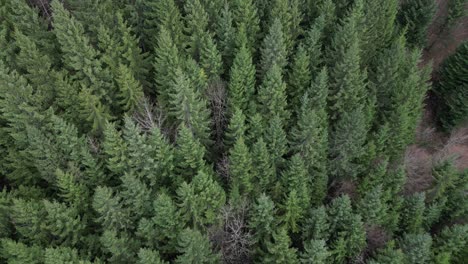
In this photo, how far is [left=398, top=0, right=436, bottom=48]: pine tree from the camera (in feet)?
132

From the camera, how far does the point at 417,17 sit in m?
40.9

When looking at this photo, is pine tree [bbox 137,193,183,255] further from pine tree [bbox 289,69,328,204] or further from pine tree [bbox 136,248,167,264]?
pine tree [bbox 289,69,328,204]

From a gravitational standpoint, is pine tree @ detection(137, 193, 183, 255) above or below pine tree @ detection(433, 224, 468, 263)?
below

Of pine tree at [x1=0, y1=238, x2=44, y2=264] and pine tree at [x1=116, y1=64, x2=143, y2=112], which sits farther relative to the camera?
pine tree at [x1=116, y1=64, x2=143, y2=112]

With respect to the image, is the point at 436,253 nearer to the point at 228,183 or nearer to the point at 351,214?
the point at 351,214

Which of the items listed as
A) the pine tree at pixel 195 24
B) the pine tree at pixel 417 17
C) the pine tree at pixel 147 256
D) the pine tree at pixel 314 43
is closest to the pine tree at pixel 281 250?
the pine tree at pixel 147 256

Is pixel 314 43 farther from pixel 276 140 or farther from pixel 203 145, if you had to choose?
pixel 203 145

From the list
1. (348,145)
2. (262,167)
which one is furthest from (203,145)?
(348,145)

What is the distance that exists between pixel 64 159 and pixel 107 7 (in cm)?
1076

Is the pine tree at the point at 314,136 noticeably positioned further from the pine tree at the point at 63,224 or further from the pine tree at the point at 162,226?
the pine tree at the point at 63,224

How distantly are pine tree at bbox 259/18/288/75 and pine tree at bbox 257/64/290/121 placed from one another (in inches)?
17.5

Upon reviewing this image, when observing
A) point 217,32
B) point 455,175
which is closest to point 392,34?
point 455,175

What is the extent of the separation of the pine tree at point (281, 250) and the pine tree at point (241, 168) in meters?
3.62

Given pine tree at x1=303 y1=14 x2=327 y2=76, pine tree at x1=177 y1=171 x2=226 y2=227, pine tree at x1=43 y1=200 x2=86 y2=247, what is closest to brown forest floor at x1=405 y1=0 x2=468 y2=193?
pine tree at x1=303 y1=14 x2=327 y2=76
